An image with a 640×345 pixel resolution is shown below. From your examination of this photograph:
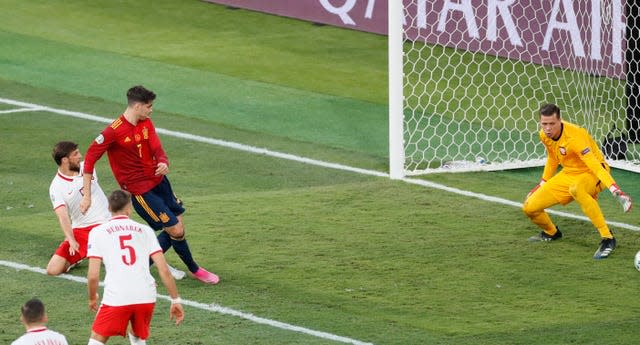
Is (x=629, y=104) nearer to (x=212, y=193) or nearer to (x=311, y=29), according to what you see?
(x=212, y=193)

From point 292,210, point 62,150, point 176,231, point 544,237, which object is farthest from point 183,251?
point 544,237

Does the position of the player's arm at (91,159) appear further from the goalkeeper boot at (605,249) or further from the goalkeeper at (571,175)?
the goalkeeper boot at (605,249)

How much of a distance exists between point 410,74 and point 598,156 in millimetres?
6601

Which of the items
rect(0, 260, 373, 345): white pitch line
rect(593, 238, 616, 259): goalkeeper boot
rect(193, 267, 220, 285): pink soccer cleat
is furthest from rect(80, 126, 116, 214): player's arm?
rect(593, 238, 616, 259): goalkeeper boot

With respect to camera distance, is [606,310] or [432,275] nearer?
[606,310]

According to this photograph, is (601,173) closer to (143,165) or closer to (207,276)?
(207,276)

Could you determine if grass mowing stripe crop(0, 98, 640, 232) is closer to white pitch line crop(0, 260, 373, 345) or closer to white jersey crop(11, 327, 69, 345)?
white pitch line crop(0, 260, 373, 345)

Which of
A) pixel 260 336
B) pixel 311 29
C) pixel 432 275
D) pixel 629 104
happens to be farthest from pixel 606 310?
pixel 311 29

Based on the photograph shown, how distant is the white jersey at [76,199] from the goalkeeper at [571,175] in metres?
4.26

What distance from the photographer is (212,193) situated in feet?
52.4

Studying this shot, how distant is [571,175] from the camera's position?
548 inches

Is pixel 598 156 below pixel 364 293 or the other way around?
the other way around

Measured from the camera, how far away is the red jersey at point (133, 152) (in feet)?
40.7

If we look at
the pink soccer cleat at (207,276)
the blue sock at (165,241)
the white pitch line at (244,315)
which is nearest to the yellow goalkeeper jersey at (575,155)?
the white pitch line at (244,315)
